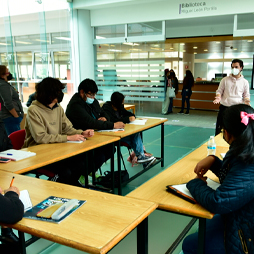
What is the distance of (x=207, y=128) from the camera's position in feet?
22.4

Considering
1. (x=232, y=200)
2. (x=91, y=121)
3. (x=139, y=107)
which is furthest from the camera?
(x=139, y=107)

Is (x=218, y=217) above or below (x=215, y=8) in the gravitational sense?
below

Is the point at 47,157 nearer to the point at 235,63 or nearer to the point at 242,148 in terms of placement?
the point at 242,148

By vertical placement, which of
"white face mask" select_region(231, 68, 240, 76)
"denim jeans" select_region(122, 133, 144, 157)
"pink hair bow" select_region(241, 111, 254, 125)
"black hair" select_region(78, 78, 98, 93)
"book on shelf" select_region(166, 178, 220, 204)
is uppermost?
"white face mask" select_region(231, 68, 240, 76)

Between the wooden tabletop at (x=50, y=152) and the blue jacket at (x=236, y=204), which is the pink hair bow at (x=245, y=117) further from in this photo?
the wooden tabletop at (x=50, y=152)

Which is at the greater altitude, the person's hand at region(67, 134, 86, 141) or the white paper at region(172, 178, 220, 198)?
the person's hand at region(67, 134, 86, 141)

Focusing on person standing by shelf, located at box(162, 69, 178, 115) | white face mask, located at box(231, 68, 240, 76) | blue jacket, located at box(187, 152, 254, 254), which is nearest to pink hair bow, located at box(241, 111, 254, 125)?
blue jacket, located at box(187, 152, 254, 254)

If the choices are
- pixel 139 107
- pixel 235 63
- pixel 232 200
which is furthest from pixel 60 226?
pixel 139 107

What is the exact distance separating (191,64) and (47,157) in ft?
49.4

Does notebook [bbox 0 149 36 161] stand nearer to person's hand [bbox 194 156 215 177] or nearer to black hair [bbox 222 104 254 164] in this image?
person's hand [bbox 194 156 215 177]

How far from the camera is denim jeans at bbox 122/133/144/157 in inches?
146

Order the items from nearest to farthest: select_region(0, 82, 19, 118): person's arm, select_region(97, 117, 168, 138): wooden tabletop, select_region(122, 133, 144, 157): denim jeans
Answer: select_region(97, 117, 168, 138): wooden tabletop, select_region(122, 133, 144, 157): denim jeans, select_region(0, 82, 19, 118): person's arm

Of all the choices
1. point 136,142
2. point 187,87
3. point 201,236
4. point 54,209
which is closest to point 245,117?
point 201,236

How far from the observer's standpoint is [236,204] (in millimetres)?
1276
